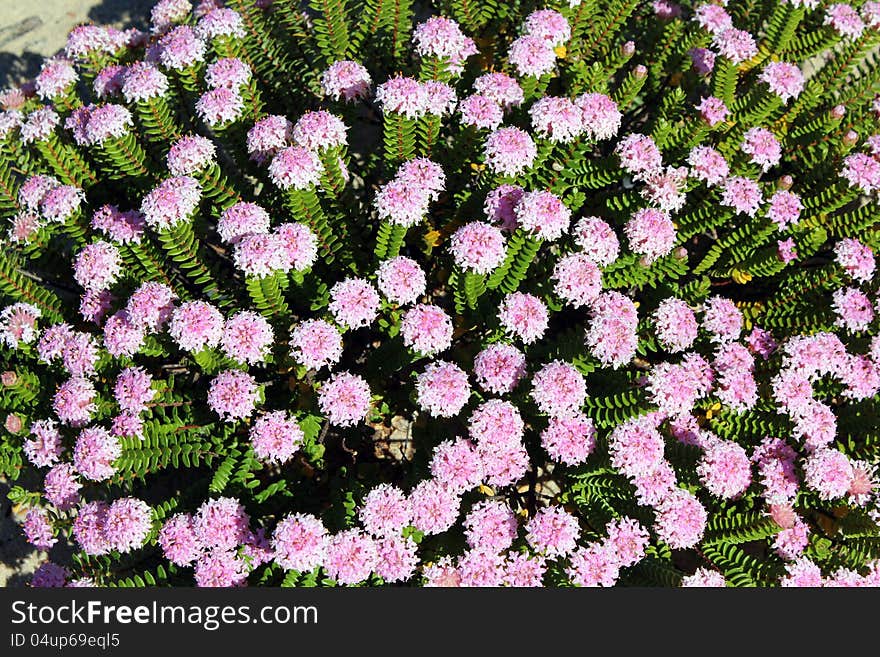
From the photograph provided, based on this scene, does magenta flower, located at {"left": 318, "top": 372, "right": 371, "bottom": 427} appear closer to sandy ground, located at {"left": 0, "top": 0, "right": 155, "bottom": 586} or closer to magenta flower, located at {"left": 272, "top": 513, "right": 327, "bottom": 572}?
magenta flower, located at {"left": 272, "top": 513, "right": 327, "bottom": 572}

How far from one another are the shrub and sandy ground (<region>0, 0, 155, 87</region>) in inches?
108

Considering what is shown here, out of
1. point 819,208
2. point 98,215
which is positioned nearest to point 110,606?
point 98,215

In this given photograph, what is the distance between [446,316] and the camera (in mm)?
4418

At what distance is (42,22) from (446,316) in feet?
24.6

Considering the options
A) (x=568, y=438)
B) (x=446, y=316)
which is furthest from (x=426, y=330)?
(x=568, y=438)

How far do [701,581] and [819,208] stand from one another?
127 inches

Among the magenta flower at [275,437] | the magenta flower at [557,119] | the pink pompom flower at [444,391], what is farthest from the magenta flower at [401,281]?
the magenta flower at [557,119]

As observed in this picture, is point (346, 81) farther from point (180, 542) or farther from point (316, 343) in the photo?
point (180, 542)

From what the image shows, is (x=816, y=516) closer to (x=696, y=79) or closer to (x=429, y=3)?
(x=696, y=79)

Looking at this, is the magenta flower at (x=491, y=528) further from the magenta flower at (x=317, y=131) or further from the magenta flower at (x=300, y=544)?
the magenta flower at (x=317, y=131)

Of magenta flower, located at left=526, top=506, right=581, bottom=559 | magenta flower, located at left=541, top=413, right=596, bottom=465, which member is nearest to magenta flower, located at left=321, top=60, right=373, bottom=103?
magenta flower, located at left=541, top=413, right=596, bottom=465

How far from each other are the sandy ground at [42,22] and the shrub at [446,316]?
9.03ft

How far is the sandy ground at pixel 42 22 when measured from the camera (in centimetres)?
795

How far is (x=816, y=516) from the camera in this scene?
4.86 m
